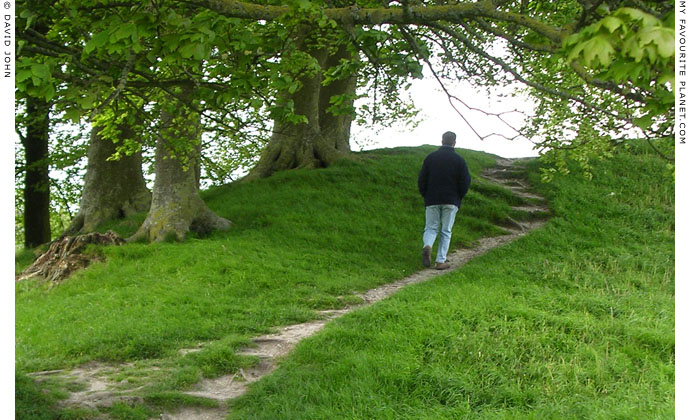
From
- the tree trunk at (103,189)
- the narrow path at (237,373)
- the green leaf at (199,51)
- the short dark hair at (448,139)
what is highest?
the short dark hair at (448,139)

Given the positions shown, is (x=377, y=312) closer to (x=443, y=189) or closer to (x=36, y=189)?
(x=443, y=189)

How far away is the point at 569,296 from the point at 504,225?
710 cm

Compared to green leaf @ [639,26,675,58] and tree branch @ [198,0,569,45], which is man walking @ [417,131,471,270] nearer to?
tree branch @ [198,0,569,45]

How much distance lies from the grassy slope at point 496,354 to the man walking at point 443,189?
106cm

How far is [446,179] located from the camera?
11812mm

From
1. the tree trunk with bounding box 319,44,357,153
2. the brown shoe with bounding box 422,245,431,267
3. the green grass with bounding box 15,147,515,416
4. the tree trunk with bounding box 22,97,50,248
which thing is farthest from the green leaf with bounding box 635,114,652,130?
the tree trunk with bounding box 22,97,50,248

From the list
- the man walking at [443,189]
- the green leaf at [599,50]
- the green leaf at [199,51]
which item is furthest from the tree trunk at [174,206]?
the green leaf at [599,50]

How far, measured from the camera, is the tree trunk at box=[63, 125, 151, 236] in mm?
16656

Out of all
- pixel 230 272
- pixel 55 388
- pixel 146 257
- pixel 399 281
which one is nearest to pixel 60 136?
pixel 146 257

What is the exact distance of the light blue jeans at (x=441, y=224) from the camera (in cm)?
1190

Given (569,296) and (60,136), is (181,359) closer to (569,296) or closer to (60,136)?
(569,296)

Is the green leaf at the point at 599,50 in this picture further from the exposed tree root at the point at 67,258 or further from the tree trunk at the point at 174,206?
the exposed tree root at the point at 67,258

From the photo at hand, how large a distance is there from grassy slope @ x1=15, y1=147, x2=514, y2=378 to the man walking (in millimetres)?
780

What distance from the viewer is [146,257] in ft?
40.6
